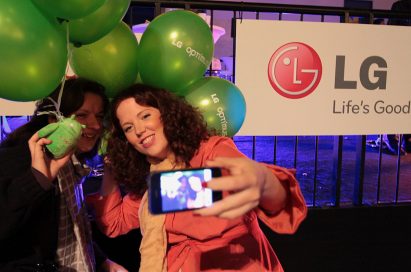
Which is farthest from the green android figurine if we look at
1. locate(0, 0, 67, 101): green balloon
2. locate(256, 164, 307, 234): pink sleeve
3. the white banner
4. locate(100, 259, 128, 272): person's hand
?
Result: the white banner

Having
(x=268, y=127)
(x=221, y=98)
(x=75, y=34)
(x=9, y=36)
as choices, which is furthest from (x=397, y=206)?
(x=9, y=36)

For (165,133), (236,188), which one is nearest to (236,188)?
(236,188)

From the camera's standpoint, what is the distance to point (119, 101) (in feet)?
5.16

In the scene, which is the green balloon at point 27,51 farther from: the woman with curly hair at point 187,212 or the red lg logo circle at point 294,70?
the red lg logo circle at point 294,70

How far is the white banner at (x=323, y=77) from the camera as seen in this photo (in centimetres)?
270

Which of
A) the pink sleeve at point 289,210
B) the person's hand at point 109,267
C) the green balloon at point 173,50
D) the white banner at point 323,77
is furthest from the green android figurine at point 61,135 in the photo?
the white banner at point 323,77

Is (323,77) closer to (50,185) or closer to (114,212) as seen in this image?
(114,212)

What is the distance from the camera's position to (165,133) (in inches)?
59.7

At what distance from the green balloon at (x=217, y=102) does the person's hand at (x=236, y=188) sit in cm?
Result: 80

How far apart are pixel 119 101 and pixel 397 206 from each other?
2.75 m

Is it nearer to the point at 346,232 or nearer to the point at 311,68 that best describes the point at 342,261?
the point at 346,232

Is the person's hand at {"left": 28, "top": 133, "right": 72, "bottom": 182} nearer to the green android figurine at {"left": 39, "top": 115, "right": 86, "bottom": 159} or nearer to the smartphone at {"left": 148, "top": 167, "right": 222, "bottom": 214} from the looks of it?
the green android figurine at {"left": 39, "top": 115, "right": 86, "bottom": 159}

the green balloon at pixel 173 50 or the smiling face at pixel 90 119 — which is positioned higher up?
the green balloon at pixel 173 50

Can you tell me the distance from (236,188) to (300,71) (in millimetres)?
2039
